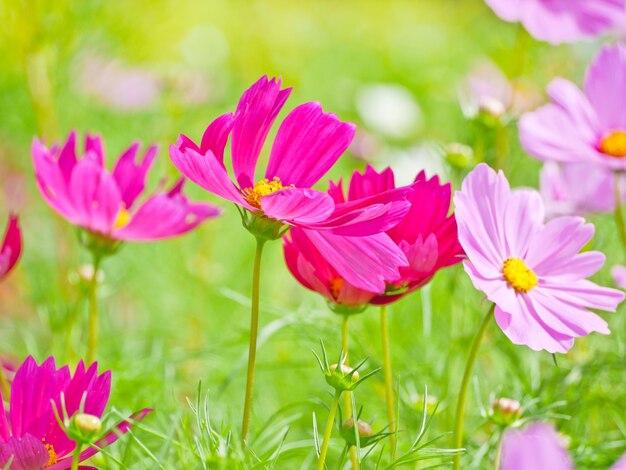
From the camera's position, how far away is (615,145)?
54 centimetres

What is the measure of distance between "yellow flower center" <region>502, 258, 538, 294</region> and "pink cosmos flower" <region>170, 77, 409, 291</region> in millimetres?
62

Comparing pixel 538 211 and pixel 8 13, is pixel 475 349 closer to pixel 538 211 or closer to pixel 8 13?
pixel 538 211

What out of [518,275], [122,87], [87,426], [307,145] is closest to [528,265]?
[518,275]

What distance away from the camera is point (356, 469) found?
0.39 meters

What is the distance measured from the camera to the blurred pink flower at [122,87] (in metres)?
1.32

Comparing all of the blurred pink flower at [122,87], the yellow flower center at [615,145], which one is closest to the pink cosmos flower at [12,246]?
the yellow flower center at [615,145]

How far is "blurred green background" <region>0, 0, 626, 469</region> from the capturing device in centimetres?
60

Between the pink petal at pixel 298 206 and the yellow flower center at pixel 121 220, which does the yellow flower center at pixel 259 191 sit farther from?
the yellow flower center at pixel 121 220

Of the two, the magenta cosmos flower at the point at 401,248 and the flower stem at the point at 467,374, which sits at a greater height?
the magenta cosmos flower at the point at 401,248

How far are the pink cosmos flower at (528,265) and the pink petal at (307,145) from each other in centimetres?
6

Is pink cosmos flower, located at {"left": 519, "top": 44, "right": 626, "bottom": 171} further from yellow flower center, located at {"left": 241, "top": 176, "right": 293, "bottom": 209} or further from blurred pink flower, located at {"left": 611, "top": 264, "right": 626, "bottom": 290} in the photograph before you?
yellow flower center, located at {"left": 241, "top": 176, "right": 293, "bottom": 209}

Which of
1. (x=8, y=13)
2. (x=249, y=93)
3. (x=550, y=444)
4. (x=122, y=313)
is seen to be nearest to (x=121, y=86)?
(x=122, y=313)

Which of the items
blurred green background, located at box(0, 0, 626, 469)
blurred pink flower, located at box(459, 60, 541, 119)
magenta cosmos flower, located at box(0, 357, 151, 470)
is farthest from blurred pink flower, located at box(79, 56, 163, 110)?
magenta cosmos flower, located at box(0, 357, 151, 470)

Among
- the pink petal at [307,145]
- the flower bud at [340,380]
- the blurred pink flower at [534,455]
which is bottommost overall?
the flower bud at [340,380]
